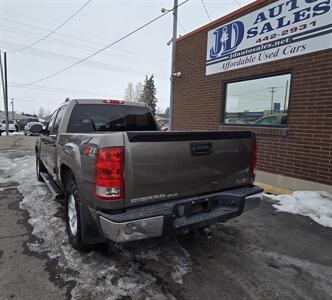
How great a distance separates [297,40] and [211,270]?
538cm

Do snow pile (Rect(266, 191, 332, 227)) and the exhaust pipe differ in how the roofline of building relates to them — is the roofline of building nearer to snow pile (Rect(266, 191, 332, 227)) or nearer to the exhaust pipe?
snow pile (Rect(266, 191, 332, 227))

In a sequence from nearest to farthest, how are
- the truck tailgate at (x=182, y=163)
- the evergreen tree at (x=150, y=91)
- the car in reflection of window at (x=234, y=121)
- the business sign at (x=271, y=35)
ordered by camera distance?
the truck tailgate at (x=182, y=163), the business sign at (x=271, y=35), the car in reflection of window at (x=234, y=121), the evergreen tree at (x=150, y=91)

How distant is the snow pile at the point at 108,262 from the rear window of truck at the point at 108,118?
152cm

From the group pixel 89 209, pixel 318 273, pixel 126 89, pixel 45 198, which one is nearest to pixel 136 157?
pixel 89 209

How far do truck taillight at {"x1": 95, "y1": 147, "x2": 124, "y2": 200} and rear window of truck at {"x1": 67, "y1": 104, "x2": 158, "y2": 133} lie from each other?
1.73m

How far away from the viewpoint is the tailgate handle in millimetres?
2617

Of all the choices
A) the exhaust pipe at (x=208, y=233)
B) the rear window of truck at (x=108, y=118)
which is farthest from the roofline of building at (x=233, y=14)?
the exhaust pipe at (x=208, y=233)

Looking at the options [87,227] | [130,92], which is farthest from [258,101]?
[130,92]

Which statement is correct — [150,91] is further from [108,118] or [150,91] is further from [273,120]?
[108,118]

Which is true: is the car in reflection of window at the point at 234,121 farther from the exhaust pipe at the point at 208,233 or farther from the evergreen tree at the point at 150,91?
the evergreen tree at the point at 150,91

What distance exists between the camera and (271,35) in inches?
240

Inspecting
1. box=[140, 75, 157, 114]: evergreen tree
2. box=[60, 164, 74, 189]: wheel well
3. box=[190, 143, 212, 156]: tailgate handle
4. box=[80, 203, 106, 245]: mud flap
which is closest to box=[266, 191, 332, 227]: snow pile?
box=[190, 143, 212, 156]: tailgate handle

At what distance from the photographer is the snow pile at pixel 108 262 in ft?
7.66

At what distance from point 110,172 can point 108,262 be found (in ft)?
4.07
